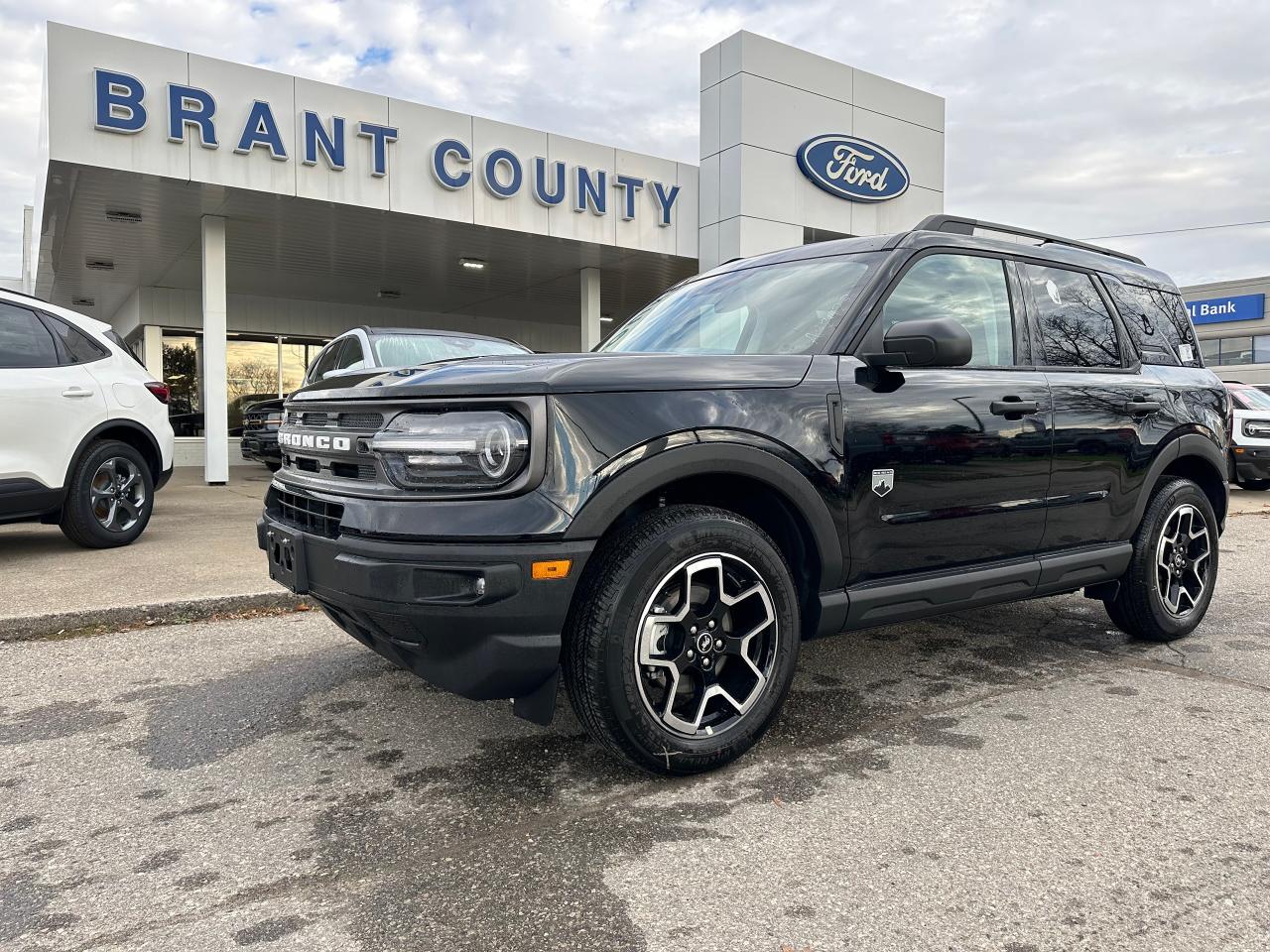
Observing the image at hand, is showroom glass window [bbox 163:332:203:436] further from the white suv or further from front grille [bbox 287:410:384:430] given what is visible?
front grille [bbox 287:410:384:430]

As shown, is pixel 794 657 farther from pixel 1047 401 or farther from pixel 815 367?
pixel 1047 401

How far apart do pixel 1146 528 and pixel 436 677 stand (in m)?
3.28

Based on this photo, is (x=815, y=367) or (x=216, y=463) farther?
(x=216, y=463)

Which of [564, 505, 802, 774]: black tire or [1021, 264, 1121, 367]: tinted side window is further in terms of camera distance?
[1021, 264, 1121, 367]: tinted side window

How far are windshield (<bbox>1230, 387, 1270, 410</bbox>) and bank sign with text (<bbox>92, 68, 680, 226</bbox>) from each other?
8922 millimetres

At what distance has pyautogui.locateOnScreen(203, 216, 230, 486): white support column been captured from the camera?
1257cm

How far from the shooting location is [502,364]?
268 centimetres

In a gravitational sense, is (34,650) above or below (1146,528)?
below

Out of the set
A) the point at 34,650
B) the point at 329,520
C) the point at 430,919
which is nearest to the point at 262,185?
the point at 34,650

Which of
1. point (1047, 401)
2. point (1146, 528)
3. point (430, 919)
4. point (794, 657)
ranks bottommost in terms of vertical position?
point (430, 919)

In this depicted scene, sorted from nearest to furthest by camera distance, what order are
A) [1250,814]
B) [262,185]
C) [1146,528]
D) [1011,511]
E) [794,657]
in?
[1250,814] < [794,657] < [1011,511] < [1146,528] < [262,185]

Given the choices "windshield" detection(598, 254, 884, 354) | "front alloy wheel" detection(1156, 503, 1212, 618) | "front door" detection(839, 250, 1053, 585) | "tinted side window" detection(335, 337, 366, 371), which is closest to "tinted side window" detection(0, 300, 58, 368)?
"tinted side window" detection(335, 337, 366, 371)

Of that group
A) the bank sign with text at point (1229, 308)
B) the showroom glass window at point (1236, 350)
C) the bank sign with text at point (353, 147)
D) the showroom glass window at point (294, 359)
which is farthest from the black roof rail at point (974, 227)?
the showroom glass window at point (1236, 350)

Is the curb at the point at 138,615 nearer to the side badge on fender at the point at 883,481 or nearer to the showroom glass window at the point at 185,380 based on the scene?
the side badge on fender at the point at 883,481
